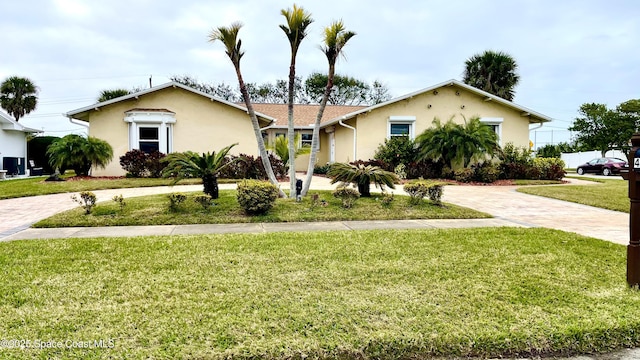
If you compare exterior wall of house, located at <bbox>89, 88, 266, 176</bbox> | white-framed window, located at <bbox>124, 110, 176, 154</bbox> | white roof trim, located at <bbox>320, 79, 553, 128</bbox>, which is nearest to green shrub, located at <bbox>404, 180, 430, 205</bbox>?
white roof trim, located at <bbox>320, 79, 553, 128</bbox>

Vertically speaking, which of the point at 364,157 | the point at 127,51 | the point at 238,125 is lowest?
the point at 364,157

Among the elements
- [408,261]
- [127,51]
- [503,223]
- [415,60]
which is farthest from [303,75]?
[408,261]

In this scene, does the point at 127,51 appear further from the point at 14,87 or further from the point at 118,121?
the point at 14,87

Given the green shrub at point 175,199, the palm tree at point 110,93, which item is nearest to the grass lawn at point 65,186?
the green shrub at point 175,199

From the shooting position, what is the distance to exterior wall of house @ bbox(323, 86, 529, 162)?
65.7ft

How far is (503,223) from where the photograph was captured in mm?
8078

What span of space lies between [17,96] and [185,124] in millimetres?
23357

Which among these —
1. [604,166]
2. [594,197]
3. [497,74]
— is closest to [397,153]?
[594,197]

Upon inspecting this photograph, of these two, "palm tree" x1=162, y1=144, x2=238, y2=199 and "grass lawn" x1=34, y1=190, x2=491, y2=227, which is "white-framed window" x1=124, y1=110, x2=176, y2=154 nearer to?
"grass lawn" x1=34, y1=190, x2=491, y2=227

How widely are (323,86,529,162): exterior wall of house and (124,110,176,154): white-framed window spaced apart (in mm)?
8842

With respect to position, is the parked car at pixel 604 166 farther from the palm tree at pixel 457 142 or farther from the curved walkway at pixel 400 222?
the curved walkway at pixel 400 222

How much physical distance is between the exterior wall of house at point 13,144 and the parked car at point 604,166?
125ft

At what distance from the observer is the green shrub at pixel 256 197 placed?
26.8 feet

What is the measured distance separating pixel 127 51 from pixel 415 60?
1731 cm
